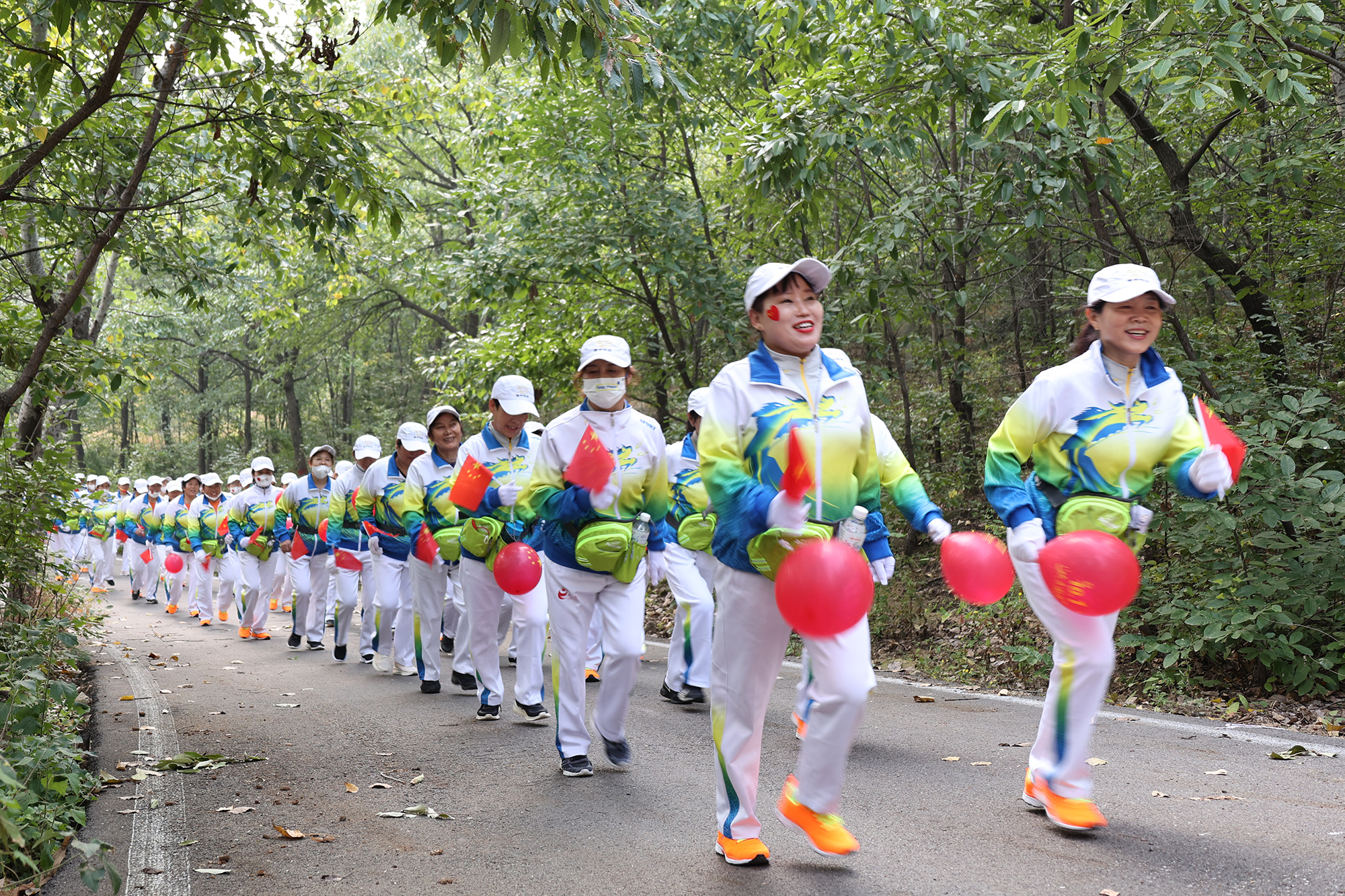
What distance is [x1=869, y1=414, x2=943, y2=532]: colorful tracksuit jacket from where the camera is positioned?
426 centimetres

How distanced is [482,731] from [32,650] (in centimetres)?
290

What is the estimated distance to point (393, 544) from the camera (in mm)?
10656

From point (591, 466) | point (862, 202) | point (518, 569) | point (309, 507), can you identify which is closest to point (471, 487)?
point (518, 569)

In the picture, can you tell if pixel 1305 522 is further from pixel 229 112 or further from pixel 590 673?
pixel 229 112

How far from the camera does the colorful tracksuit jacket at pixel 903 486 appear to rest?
426 centimetres

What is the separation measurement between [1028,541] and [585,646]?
2.93 metres

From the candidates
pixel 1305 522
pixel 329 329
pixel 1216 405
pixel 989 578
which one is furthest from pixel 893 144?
pixel 329 329

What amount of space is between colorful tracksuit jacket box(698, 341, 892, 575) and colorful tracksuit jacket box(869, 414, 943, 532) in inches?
6.8

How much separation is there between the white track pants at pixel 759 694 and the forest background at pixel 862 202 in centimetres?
245

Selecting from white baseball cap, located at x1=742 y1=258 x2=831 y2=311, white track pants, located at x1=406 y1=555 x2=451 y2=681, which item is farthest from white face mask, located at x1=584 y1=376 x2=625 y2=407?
white track pants, located at x1=406 y1=555 x2=451 y2=681

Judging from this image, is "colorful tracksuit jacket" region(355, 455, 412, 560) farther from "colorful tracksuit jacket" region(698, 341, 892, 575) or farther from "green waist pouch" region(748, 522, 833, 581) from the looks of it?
"green waist pouch" region(748, 522, 833, 581)

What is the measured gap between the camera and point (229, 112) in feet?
25.1

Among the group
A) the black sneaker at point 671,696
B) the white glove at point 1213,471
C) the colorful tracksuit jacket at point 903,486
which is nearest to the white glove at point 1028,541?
the colorful tracksuit jacket at point 903,486

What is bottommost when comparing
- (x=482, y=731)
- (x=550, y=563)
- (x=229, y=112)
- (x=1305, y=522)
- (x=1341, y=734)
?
(x=482, y=731)
